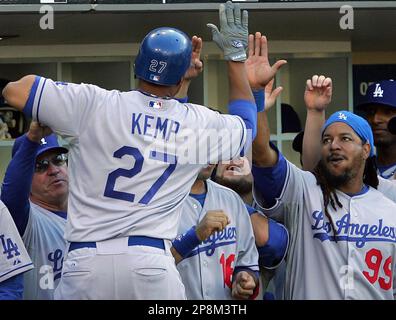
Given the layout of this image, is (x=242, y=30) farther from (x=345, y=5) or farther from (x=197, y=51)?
(x=345, y=5)

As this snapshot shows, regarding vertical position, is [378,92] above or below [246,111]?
below

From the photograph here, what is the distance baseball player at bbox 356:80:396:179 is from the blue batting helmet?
2039 mm

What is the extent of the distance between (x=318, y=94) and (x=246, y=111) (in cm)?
106

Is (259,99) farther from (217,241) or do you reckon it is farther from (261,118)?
(217,241)

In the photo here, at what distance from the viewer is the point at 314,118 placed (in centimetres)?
485

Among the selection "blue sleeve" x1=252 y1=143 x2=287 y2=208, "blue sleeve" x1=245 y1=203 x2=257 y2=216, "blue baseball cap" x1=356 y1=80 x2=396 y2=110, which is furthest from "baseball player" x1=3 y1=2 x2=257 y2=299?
"blue baseball cap" x1=356 y1=80 x2=396 y2=110

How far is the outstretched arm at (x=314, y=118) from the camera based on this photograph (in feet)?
15.8

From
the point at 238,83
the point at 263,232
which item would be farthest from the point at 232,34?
the point at 263,232

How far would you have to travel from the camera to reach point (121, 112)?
3.61 m

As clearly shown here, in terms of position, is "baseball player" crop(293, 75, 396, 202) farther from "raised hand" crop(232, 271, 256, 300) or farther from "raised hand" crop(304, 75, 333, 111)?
"raised hand" crop(232, 271, 256, 300)

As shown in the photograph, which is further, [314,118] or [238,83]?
[314,118]

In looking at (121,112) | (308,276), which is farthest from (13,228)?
(308,276)

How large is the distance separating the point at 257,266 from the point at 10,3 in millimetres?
3849

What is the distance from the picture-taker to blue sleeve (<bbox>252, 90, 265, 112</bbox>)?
4340 millimetres
